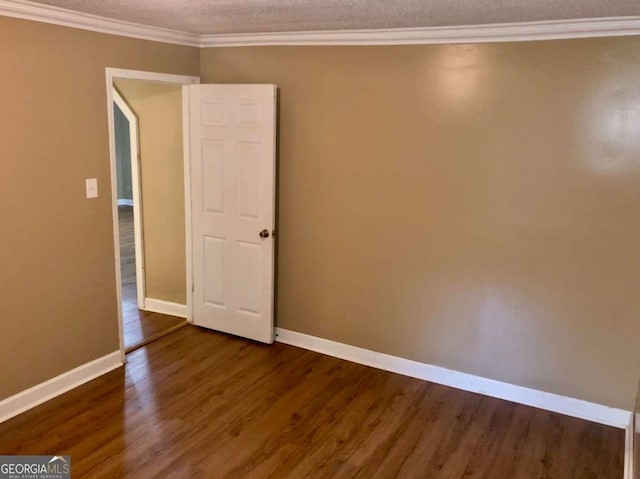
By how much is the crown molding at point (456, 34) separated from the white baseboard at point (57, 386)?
2.44m

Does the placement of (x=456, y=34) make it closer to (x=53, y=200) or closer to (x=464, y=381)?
(x=464, y=381)

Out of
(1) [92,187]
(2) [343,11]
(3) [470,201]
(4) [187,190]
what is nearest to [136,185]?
(4) [187,190]

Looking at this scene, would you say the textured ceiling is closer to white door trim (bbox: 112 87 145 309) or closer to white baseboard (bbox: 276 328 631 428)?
white door trim (bbox: 112 87 145 309)

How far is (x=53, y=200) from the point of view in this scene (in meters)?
3.06

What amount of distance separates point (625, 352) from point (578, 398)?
0.40 meters

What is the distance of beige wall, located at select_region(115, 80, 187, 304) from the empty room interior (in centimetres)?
16

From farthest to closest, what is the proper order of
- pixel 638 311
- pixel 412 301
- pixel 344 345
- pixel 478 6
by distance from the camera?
1. pixel 344 345
2. pixel 412 301
3. pixel 638 311
4. pixel 478 6

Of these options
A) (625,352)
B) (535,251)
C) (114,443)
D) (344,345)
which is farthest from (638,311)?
(114,443)

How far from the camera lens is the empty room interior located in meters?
2.81

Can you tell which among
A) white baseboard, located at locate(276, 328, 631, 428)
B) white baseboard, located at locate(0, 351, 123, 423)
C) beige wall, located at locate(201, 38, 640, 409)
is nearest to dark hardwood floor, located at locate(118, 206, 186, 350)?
white baseboard, located at locate(0, 351, 123, 423)

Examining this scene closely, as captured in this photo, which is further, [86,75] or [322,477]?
[86,75]

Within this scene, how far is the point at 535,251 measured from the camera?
3.17 m

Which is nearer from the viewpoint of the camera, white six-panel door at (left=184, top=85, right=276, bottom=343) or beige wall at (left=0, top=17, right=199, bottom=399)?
beige wall at (left=0, top=17, right=199, bottom=399)

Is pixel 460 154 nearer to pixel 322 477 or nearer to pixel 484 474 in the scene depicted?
pixel 484 474
